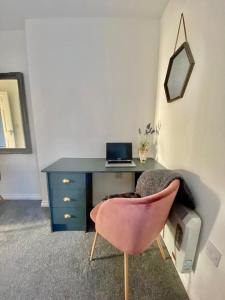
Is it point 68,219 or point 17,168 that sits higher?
point 17,168

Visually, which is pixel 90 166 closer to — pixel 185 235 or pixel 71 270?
pixel 71 270

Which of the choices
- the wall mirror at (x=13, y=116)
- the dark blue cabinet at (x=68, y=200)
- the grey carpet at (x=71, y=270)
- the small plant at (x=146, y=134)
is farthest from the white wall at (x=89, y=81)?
the grey carpet at (x=71, y=270)

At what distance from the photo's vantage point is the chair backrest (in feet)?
3.37

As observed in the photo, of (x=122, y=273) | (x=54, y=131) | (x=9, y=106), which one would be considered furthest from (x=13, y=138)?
(x=122, y=273)

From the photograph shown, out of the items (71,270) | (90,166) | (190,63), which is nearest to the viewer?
(190,63)

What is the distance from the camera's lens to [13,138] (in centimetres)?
246

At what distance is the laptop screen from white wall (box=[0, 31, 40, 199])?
1164 millimetres

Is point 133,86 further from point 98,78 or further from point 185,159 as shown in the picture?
point 185,159

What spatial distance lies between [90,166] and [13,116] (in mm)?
1390

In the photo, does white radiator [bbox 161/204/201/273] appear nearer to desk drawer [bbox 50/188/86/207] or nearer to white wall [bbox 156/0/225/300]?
white wall [bbox 156/0/225/300]

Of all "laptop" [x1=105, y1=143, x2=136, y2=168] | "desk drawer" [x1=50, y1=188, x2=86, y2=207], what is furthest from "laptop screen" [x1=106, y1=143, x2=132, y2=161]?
"desk drawer" [x1=50, y1=188, x2=86, y2=207]

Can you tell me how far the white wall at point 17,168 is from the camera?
2.28 meters

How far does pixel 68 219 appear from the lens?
1.91m

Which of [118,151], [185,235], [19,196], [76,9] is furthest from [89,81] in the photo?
[19,196]
